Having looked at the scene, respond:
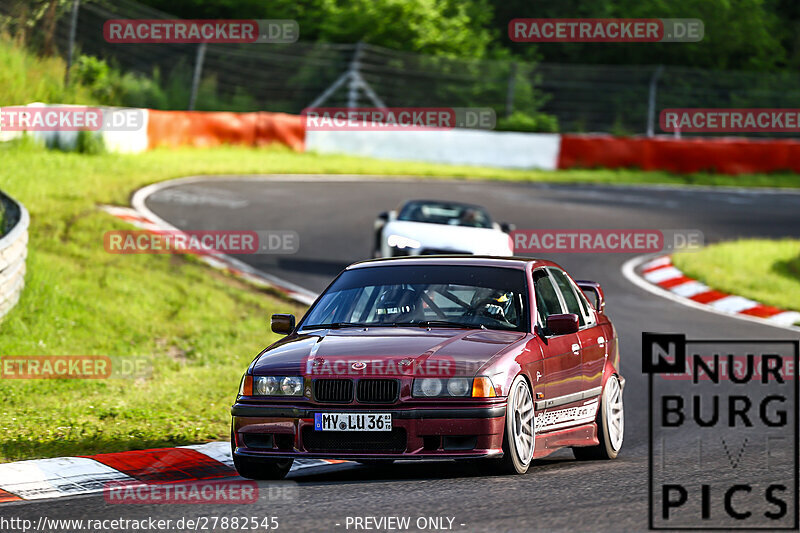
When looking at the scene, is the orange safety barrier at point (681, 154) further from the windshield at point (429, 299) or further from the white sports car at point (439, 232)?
the windshield at point (429, 299)

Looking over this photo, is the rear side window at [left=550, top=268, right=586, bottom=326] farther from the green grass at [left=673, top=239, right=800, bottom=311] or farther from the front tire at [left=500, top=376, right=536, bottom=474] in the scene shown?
the green grass at [left=673, top=239, right=800, bottom=311]

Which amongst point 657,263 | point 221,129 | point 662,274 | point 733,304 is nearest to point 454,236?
point 733,304

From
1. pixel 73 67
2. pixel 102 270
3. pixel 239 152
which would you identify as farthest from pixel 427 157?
pixel 102 270

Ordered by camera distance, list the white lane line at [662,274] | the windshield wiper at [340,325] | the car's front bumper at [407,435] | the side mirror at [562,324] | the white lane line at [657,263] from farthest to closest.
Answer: the white lane line at [657,263] < the white lane line at [662,274] < the windshield wiper at [340,325] < the side mirror at [562,324] < the car's front bumper at [407,435]

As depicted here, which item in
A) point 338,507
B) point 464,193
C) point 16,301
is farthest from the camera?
point 464,193

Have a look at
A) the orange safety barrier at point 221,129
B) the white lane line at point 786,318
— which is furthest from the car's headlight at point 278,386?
the orange safety barrier at point 221,129

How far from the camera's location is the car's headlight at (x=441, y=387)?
6730mm

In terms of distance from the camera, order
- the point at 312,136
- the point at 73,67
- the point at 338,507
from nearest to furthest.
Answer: the point at 338,507 → the point at 73,67 → the point at 312,136

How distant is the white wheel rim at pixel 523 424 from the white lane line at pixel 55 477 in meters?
2.29

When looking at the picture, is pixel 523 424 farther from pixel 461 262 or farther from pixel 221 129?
pixel 221 129

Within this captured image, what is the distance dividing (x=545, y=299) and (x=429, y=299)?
836 millimetres

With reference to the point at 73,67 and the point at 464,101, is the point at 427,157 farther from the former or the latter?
the point at 73,67

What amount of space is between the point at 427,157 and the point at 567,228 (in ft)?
38.9

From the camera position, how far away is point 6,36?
2306 centimetres
